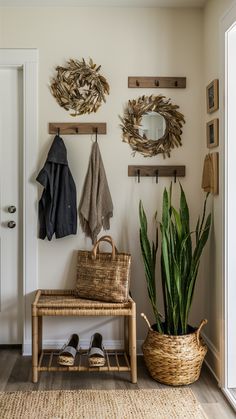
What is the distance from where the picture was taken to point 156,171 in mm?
2787

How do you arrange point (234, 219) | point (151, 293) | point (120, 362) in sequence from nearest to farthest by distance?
point (234, 219) < point (151, 293) < point (120, 362)

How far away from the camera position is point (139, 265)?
283cm

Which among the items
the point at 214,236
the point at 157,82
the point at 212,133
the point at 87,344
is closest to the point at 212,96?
the point at 212,133

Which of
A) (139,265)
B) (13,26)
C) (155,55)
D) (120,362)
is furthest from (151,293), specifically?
(13,26)

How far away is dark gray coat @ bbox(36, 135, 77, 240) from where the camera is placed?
8.73ft

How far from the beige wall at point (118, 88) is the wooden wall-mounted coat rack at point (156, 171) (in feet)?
0.17

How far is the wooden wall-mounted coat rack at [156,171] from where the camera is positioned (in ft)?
9.14

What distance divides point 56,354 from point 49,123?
1.70 meters

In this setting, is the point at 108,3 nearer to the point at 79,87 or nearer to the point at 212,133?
the point at 79,87

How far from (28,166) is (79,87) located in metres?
0.69

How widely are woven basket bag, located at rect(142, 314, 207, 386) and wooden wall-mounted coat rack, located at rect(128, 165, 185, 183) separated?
1.12 metres

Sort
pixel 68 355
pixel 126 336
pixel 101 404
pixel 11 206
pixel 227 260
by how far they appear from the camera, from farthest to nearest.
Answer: pixel 11 206 → pixel 126 336 → pixel 68 355 → pixel 227 260 → pixel 101 404

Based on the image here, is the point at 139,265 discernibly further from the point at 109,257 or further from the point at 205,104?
the point at 205,104

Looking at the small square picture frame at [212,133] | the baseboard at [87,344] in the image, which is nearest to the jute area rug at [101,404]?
the baseboard at [87,344]
